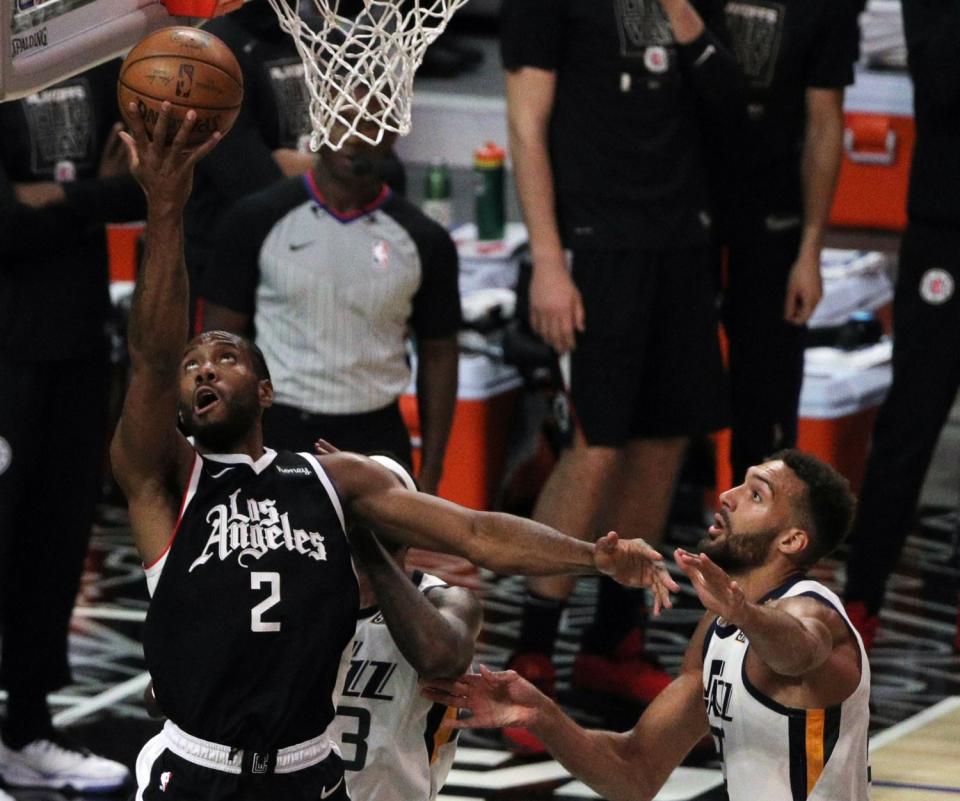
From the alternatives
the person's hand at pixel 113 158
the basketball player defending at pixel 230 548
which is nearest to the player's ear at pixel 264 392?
the basketball player defending at pixel 230 548

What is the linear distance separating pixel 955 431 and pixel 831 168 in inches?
123

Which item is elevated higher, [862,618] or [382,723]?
[382,723]

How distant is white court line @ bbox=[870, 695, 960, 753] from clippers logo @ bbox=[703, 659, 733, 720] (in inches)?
72.8

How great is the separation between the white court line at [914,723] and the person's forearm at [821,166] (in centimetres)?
160

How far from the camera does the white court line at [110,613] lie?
7102 millimetres

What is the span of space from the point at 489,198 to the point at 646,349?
2.82 m

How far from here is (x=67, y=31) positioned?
4.12m

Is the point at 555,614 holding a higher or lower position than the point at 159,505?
lower

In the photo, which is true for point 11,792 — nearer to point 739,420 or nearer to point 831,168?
point 739,420

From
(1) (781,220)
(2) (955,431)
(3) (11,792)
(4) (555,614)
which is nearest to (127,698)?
(3) (11,792)

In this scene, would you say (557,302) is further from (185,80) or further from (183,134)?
(183,134)

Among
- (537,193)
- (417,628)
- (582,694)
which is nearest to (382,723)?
(417,628)

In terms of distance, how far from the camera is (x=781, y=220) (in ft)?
23.0

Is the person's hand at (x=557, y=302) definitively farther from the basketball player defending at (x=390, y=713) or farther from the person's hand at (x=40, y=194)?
the basketball player defending at (x=390, y=713)
